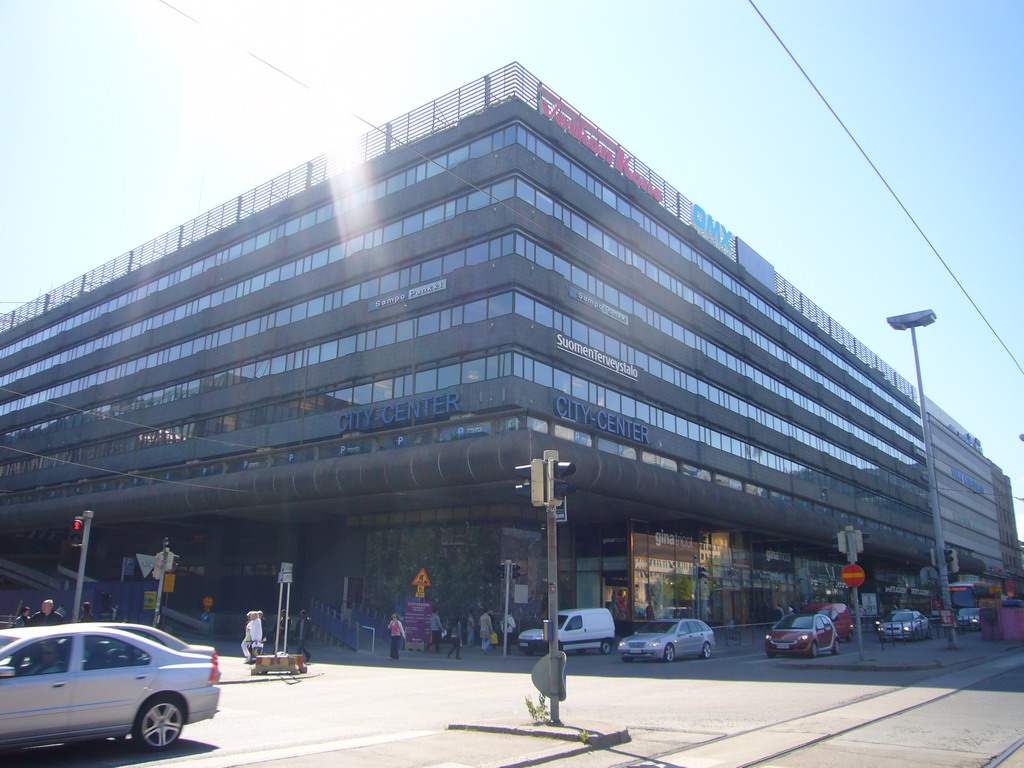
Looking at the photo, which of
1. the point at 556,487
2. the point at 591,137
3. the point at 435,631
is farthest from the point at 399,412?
the point at 556,487

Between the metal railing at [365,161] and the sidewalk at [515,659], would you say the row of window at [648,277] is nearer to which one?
the metal railing at [365,161]

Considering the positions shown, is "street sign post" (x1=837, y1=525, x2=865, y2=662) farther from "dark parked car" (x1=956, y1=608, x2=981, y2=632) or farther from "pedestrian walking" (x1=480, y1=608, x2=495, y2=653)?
Result: "dark parked car" (x1=956, y1=608, x2=981, y2=632)

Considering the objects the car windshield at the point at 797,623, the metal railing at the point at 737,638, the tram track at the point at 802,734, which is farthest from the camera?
the metal railing at the point at 737,638

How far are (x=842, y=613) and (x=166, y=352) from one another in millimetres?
41796

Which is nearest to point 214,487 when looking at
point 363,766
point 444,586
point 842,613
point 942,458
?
point 444,586

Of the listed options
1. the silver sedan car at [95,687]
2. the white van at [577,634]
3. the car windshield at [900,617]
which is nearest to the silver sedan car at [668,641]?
the white van at [577,634]

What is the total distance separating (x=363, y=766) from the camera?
8.45m

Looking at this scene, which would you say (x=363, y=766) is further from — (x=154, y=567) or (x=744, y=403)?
(x=744, y=403)

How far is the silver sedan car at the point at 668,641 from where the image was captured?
1025 inches

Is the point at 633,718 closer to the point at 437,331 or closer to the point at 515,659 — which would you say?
the point at 515,659

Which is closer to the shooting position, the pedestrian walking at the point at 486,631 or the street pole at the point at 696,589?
the pedestrian walking at the point at 486,631

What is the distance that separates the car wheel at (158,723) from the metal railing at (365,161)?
17.3 m

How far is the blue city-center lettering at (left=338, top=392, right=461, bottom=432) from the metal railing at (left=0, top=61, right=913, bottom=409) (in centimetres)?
1060

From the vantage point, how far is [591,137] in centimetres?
4084
